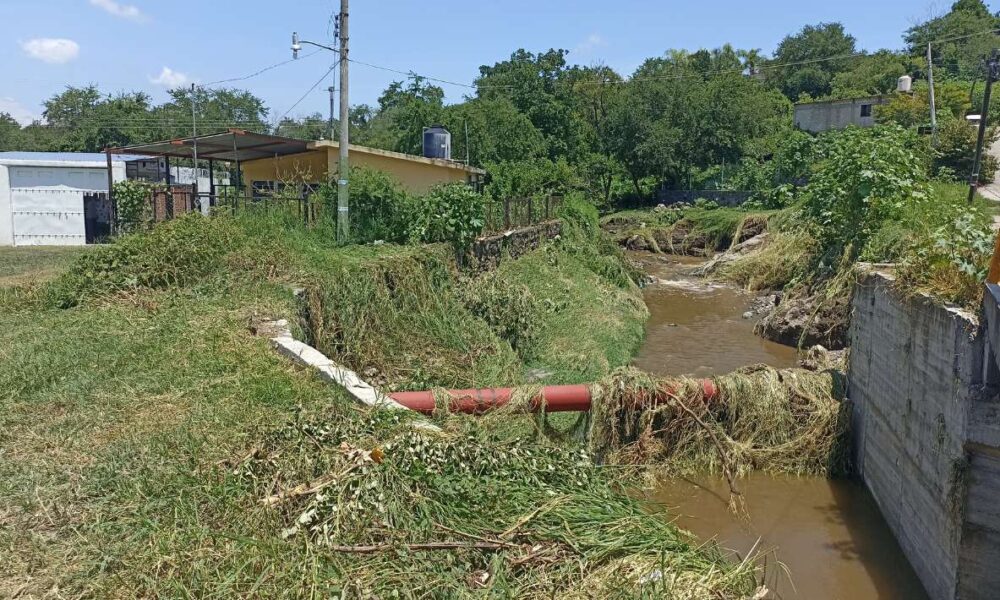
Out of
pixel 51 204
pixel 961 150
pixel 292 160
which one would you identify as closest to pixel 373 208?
pixel 292 160

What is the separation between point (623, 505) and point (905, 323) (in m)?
4.17

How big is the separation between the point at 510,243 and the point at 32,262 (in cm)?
1230

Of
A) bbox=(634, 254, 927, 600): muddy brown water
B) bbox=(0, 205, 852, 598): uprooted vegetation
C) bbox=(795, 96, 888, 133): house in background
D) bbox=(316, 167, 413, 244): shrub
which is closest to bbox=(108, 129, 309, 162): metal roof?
bbox=(316, 167, 413, 244): shrub

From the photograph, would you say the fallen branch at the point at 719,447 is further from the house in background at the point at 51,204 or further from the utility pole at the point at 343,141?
the house in background at the point at 51,204

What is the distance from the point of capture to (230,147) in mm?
18078

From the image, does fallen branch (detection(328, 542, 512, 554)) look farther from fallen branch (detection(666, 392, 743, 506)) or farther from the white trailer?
the white trailer

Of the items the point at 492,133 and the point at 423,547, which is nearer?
the point at 423,547

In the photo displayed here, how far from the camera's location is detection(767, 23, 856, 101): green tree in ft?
238

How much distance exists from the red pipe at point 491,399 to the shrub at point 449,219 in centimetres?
657

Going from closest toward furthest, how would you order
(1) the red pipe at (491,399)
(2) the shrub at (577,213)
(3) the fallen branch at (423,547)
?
1. (3) the fallen branch at (423,547)
2. (1) the red pipe at (491,399)
3. (2) the shrub at (577,213)

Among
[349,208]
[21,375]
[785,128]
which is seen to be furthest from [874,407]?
[785,128]

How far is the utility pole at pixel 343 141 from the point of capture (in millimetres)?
15094

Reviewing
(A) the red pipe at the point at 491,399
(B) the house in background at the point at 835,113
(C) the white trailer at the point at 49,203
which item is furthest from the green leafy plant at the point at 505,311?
(B) the house in background at the point at 835,113

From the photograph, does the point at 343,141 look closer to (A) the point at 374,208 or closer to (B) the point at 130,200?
(A) the point at 374,208
